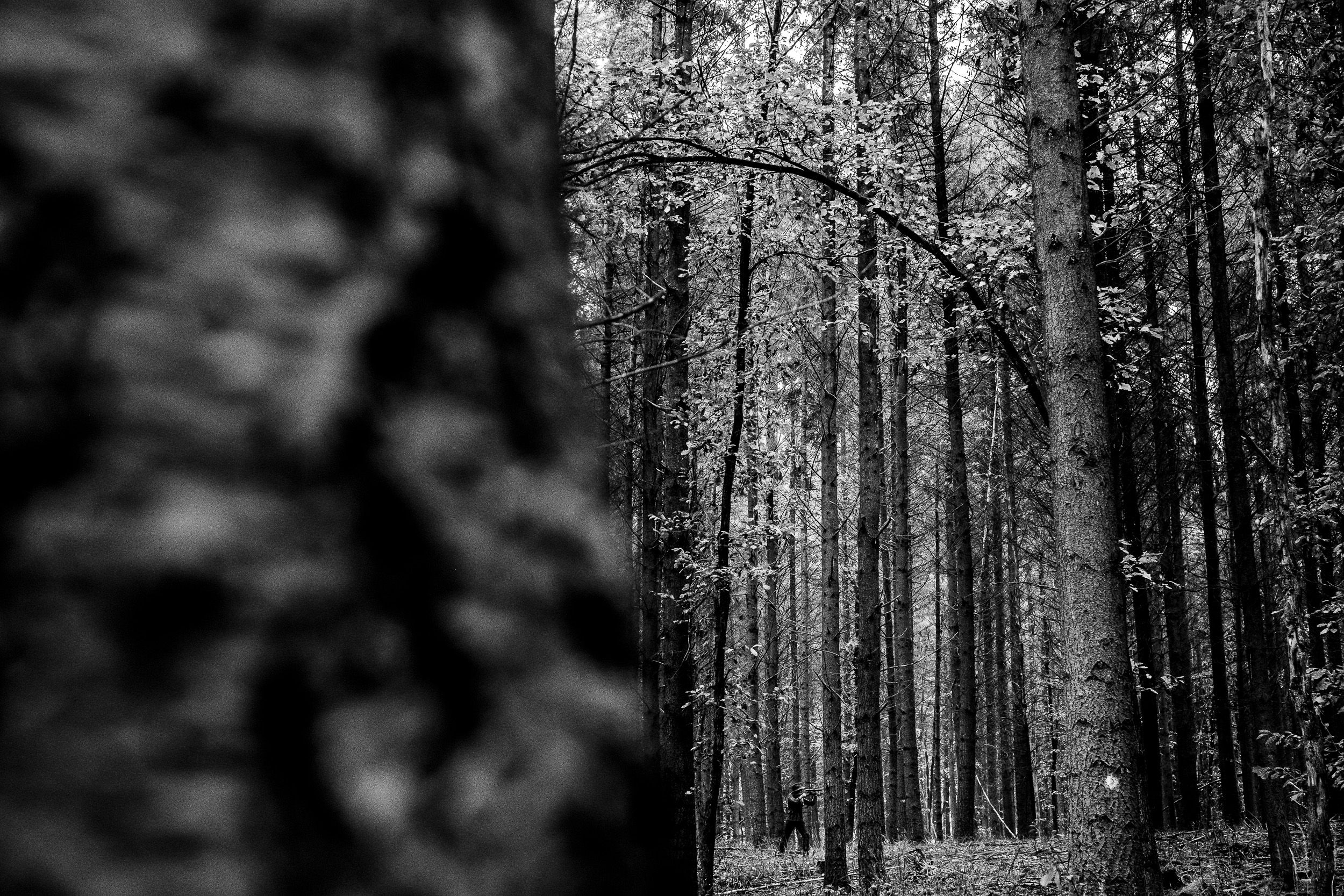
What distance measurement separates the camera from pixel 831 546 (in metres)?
13.4

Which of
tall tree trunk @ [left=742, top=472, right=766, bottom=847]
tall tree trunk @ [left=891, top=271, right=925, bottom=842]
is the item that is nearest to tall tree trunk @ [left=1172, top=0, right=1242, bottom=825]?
tall tree trunk @ [left=891, top=271, right=925, bottom=842]

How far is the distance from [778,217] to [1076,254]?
4885 mm

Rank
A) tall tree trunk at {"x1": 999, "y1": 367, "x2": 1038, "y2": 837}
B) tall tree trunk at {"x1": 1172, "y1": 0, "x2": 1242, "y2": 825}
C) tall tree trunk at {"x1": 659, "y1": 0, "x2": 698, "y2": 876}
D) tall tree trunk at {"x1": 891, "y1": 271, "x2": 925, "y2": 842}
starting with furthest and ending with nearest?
tall tree trunk at {"x1": 999, "y1": 367, "x2": 1038, "y2": 837} → tall tree trunk at {"x1": 891, "y1": 271, "x2": 925, "y2": 842} → tall tree trunk at {"x1": 1172, "y1": 0, "x2": 1242, "y2": 825} → tall tree trunk at {"x1": 659, "y1": 0, "x2": 698, "y2": 876}

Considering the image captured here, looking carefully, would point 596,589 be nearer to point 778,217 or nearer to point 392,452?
point 392,452

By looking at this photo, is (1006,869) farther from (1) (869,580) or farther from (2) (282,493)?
(2) (282,493)

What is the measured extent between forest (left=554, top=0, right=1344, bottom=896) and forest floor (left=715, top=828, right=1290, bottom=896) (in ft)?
0.44

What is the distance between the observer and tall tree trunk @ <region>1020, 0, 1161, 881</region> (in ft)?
17.3

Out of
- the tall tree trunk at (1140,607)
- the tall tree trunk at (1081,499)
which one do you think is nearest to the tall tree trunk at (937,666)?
the tall tree trunk at (1140,607)

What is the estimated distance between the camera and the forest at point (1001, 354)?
19.2ft

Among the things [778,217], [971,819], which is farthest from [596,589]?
[971,819]

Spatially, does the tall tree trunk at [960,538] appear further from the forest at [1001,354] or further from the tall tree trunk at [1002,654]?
the tall tree trunk at [1002,654]

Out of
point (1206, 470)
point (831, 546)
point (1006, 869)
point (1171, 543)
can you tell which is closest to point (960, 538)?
point (1171, 543)

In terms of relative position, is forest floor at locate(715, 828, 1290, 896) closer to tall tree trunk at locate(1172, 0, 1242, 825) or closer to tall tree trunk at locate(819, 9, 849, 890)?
tall tree trunk at locate(819, 9, 849, 890)

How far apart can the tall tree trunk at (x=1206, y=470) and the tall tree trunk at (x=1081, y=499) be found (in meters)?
6.31
